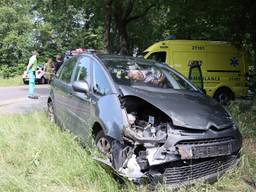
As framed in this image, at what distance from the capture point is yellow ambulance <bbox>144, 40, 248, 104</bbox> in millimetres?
16672

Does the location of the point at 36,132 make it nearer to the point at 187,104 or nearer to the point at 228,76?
the point at 187,104

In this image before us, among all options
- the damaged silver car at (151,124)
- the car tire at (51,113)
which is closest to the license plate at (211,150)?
the damaged silver car at (151,124)

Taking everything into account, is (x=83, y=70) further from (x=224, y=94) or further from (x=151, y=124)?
(x=224, y=94)

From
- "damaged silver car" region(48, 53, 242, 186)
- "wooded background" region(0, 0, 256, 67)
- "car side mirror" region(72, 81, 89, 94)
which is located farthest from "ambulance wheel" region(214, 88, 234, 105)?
"car side mirror" region(72, 81, 89, 94)

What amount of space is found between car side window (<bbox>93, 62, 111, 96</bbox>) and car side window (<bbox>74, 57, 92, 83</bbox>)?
0.20m

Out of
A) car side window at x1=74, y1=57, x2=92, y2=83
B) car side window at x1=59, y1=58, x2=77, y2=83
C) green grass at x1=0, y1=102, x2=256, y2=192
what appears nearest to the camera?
green grass at x1=0, y1=102, x2=256, y2=192

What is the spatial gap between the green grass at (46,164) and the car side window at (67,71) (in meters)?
0.92

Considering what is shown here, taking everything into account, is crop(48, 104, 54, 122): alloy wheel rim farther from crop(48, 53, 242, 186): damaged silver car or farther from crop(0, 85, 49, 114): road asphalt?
crop(48, 53, 242, 186): damaged silver car

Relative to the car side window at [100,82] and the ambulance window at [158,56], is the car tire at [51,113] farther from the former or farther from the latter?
the ambulance window at [158,56]

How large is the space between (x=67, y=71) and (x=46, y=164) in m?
2.76

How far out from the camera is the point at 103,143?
599cm

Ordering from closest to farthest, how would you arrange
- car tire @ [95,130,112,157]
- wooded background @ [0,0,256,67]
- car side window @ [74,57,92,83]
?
1. car tire @ [95,130,112,157]
2. car side window @ [74,57,92,83]
3. wooded background @ [0,0,256,67]

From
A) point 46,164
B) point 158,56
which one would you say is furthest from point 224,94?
point 46,164

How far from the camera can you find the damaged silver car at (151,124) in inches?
206
